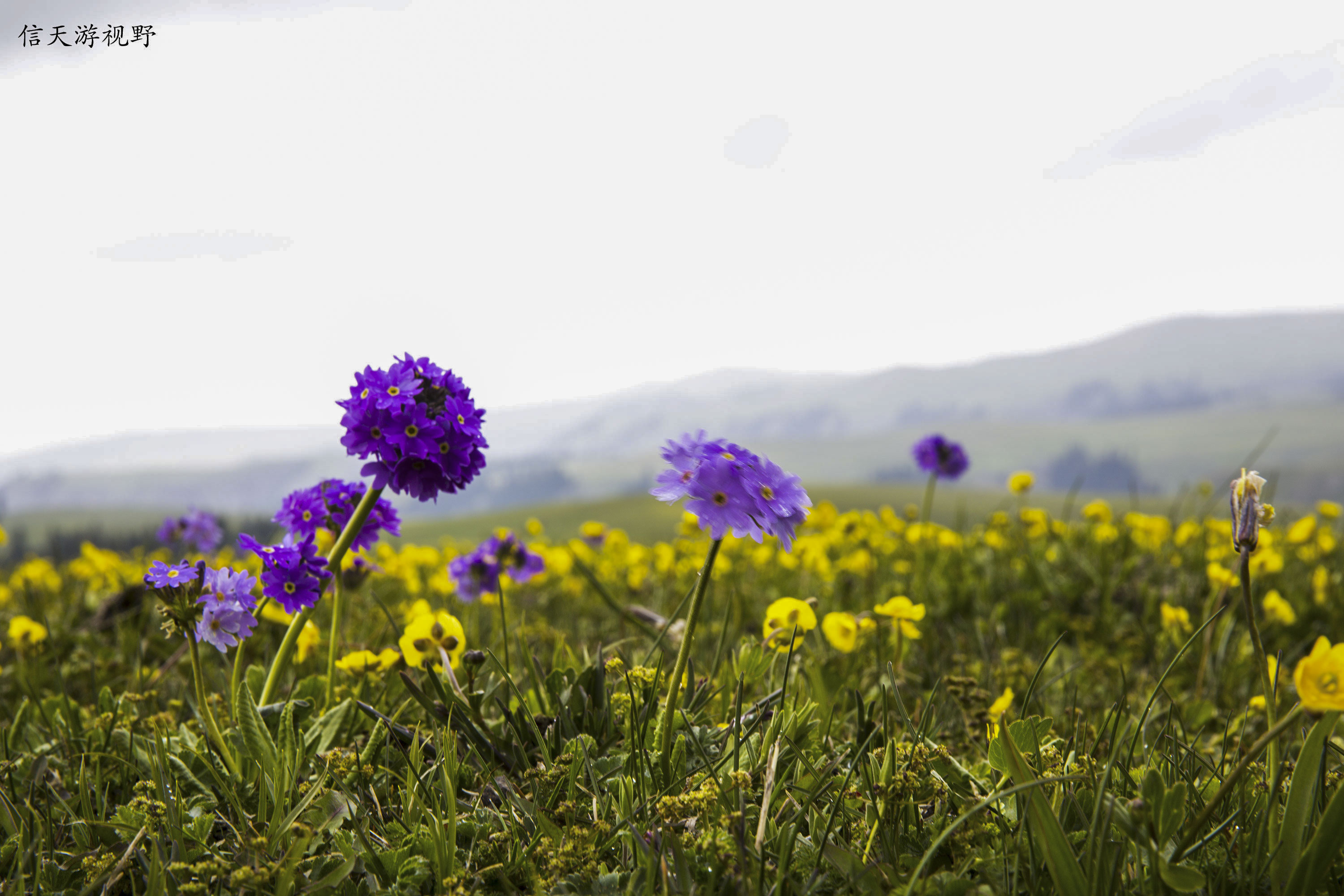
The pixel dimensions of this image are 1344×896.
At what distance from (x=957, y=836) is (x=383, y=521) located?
187cm

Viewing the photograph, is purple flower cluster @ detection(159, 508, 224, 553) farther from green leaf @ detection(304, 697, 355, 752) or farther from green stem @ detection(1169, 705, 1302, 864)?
green stem @ detection(1169, 705, 1302, 864)

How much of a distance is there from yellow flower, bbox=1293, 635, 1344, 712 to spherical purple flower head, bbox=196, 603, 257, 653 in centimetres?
229

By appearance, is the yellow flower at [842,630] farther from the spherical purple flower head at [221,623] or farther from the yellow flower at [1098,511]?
the yellow flower at [1098,511]

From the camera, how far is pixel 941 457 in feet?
21.5

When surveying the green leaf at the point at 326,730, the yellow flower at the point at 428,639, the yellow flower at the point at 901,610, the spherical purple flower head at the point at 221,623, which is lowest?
the green leaf at the point at 326,730

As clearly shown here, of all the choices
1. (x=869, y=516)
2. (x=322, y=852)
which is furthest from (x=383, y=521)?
(x=869, y=516)

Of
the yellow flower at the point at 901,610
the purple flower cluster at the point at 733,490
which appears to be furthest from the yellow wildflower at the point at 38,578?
the purple flower cluster at the point at 733,490

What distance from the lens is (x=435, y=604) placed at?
5.99 metres

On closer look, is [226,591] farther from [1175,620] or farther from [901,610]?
[1175,620]

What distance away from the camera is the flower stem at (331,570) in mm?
2006

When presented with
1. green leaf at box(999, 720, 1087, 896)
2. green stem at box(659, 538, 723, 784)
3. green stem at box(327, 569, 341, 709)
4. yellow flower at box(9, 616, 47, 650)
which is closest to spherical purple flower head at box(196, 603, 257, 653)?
green stem at box(327, 569, 341, 709)

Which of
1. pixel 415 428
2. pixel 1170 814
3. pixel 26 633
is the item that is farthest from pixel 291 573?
pixel 26 633

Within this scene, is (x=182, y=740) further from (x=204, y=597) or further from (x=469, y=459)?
(x=469, y=459)

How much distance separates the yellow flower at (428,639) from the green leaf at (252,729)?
0.40 m
